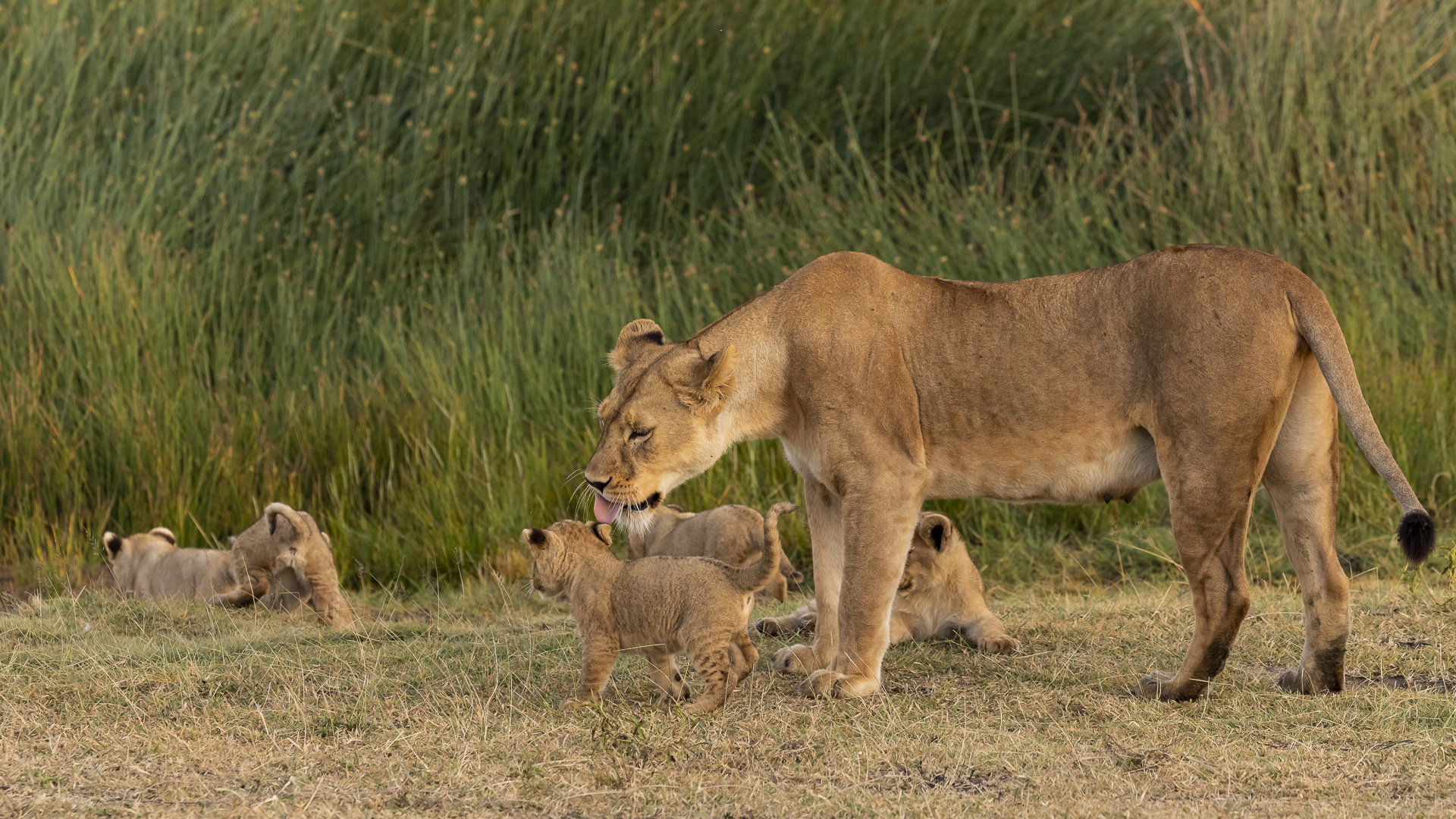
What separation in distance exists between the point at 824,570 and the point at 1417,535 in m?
1.93

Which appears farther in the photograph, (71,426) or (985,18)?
(985,18)

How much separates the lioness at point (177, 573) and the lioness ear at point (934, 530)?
2801 mm

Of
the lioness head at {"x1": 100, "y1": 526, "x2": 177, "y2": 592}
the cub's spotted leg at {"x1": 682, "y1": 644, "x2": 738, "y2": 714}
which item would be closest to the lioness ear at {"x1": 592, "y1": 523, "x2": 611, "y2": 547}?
the cub's spotted leg at {"x1": 682, "y1": 644, "x2": 738, "y2": 714}

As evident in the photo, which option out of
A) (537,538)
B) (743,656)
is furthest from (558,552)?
(743,656)

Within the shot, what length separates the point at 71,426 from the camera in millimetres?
9117

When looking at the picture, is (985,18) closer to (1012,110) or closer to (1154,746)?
(1012,110)

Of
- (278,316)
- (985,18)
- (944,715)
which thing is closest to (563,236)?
(278,316)

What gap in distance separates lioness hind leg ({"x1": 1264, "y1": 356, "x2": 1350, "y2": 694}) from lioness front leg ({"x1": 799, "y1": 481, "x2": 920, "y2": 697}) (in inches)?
47.8

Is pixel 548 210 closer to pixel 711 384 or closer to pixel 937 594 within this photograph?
pixel 937 594

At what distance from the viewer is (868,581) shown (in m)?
4.95

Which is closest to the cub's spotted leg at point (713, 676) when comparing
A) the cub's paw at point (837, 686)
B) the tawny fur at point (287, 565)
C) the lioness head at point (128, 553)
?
the cub's paw at point (837, 686)

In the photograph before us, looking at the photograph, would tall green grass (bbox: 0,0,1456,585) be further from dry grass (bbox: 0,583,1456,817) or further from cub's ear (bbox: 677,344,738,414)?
cub's ear (bbox: 677,344,738,414)

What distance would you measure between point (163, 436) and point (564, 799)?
568cm

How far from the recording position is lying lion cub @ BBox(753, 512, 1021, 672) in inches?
234
